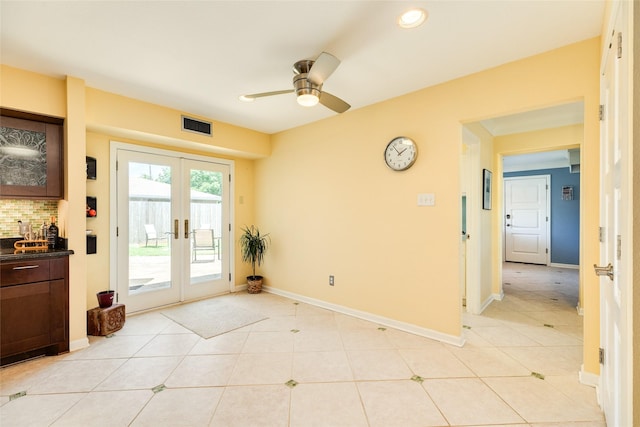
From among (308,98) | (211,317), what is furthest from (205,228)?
(308,98)

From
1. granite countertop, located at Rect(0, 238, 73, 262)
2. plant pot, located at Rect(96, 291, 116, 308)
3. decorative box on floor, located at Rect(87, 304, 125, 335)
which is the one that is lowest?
decorative box on floor, located at Rect(87, 304, 125, 335)

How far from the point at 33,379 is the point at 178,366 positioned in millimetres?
1033

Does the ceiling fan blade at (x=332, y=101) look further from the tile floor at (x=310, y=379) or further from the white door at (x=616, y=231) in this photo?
the tile floor at (x=310, y=379)

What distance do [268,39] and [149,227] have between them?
287 cm

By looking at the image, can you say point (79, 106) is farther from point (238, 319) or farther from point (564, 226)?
point (564, 226)

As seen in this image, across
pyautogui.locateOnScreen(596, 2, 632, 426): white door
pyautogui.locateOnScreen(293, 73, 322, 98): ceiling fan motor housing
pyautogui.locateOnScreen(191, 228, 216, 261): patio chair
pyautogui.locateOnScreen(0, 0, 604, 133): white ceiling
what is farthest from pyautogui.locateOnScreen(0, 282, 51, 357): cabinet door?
pyautogui.locateOnScreen(596, 2, 632, 426): white door

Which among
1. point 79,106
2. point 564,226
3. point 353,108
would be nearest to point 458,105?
point 353,108

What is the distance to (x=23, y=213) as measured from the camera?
111 inches

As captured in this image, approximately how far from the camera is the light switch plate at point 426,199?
282 centimetres

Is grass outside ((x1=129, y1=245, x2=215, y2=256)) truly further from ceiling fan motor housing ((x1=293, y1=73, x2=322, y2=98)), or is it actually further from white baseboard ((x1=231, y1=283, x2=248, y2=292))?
ceiling fan motor housing ((x1=293, y1=73, x2=322, y2=98))

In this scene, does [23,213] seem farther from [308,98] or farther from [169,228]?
[308,98]

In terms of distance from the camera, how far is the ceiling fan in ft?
6.50

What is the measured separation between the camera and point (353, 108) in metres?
3.42

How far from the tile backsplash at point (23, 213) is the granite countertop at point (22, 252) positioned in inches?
3.3
